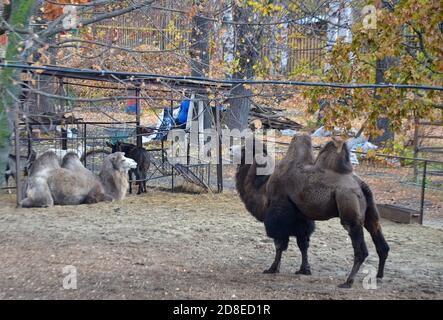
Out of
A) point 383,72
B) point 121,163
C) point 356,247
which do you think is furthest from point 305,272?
point 121,163

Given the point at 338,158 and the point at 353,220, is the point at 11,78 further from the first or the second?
the point at 353,220

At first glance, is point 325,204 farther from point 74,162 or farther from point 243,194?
point 74,162

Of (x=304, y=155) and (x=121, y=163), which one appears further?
(x=121, y=163)

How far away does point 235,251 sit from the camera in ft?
32.7

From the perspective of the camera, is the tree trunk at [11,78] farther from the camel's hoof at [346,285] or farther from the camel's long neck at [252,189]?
the camel's hoof at [346,285]

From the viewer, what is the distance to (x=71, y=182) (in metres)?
14.1

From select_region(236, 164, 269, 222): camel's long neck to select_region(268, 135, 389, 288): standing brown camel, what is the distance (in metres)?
0.61

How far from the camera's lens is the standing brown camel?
7859mm

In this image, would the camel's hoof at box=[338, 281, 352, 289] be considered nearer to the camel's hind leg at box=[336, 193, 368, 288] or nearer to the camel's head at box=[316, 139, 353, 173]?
the camel's hind leg at box=[336, 193, 368, 288]

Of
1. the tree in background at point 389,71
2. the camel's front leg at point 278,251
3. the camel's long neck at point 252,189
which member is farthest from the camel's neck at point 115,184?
the tree in background at point 389,71

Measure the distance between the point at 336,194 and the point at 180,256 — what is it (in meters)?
2.67

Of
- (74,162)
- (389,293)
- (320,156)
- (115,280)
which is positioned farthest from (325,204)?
(74,162)

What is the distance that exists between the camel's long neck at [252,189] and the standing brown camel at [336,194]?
608 mm
